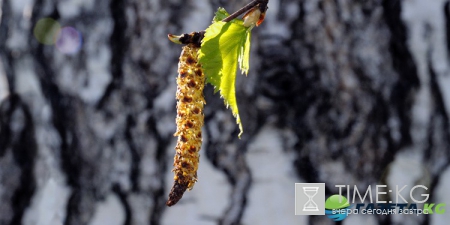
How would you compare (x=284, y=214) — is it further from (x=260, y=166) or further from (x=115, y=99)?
(x=115, y=99)

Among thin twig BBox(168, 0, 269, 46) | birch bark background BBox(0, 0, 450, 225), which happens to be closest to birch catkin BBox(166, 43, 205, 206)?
thin twig BBox(168, 0, 269, 46)

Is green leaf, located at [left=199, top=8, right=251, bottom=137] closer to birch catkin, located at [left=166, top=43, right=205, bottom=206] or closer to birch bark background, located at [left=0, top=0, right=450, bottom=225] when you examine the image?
birch catkin, located at [left=166, top=43, right=205, bottom=206]

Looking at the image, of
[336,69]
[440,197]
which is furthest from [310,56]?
[440,197]
